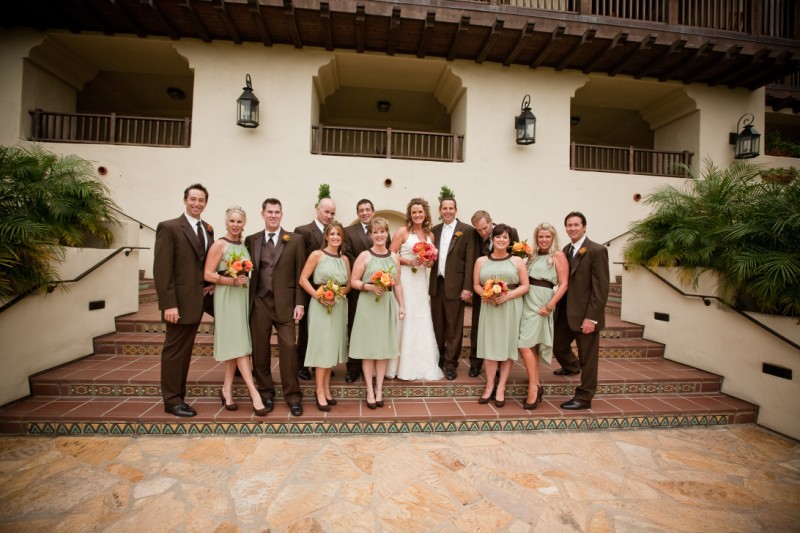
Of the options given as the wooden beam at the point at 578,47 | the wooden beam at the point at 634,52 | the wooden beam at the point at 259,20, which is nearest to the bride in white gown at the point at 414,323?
the wooden beam at the point at 259,20

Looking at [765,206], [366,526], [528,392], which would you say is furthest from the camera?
[765,206]

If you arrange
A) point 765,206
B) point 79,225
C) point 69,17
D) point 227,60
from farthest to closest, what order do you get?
point 227,60 < point 69,17 < point 79,225 < point 765,206

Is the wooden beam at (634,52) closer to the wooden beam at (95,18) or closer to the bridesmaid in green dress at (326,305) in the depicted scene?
the bridesmaid in green dress at (326,305)

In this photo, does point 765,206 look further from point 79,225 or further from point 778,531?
point 79,225

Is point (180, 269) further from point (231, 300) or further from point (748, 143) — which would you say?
point (748, 143)

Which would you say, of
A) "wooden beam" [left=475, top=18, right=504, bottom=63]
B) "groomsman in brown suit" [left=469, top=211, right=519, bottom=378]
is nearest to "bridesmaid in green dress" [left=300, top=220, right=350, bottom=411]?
"groomsman in brown suit" [left=469, top=211, right=519, bottom=378]

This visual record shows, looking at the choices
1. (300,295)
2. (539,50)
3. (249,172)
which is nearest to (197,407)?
(300,295)

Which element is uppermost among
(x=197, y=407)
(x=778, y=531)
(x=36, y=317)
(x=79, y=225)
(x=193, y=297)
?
(x=79, y=225)

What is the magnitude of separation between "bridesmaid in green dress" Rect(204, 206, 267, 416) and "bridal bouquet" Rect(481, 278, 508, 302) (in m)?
2.44

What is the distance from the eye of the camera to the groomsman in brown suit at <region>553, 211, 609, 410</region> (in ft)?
12.4

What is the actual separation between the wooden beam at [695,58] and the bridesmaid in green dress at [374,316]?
933 cm

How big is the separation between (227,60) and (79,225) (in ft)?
16.3

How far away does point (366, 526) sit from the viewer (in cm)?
244

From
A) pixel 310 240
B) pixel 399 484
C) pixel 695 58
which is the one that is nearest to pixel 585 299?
pixel 399 484
